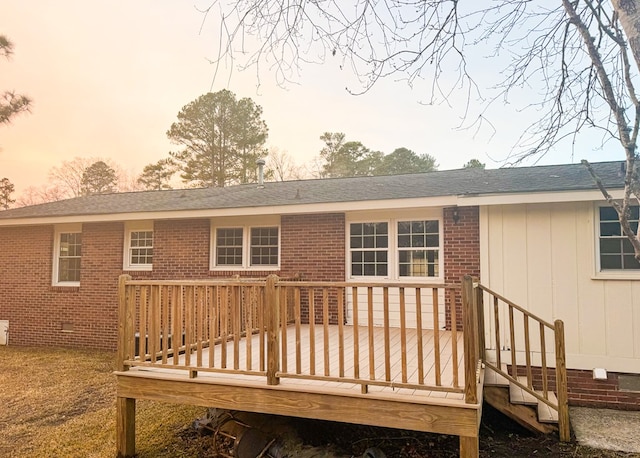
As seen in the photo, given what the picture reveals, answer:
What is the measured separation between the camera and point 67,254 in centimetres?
963

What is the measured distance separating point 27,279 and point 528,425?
10.9 m

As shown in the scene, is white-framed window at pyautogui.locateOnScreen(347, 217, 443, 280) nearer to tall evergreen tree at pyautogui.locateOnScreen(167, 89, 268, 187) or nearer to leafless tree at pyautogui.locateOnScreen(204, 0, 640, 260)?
leafless tree at pyautogui.locateOnScreen(204, 0, 640, 260)

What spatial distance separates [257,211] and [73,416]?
417 cm

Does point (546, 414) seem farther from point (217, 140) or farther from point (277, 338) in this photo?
point (217, 140)

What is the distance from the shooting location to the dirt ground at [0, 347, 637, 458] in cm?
411

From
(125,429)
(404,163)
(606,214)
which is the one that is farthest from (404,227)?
(404,163)

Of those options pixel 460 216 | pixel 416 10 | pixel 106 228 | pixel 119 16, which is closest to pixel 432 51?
pixel 416 10

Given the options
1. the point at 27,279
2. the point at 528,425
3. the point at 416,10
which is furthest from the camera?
the point at 27,279

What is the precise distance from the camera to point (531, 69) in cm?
372

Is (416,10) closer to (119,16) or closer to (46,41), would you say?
(119,16)

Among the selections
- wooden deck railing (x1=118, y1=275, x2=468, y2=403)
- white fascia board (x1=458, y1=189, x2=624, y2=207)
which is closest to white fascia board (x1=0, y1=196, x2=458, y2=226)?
white fascia board (x1=458, y1=189, x2=624, y2=207)

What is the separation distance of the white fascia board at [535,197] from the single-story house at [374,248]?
2 cm

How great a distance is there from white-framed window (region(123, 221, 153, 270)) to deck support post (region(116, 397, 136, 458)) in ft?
16.8

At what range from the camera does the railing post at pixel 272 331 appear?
3717 mm
